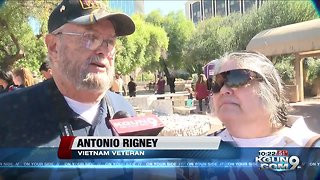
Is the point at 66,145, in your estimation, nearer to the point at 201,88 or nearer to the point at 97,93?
the point at 97,93

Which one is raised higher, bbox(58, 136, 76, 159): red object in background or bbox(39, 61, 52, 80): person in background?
bbox(39, 61, 52, 80): person in background

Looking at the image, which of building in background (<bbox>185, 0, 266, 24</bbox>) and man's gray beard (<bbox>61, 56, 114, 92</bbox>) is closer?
man's gray beard (<bbox>61, 56, 114, 92</bbox>)

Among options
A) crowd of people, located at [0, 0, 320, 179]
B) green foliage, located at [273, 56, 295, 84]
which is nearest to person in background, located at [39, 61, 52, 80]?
crowd of people, located at [0, 0, 320, 179]

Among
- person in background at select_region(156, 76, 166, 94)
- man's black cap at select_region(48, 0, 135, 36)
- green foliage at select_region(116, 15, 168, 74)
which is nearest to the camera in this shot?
man's black cap at select_region(48, 0, 135, 36)

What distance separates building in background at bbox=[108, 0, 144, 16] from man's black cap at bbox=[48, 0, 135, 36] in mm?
55

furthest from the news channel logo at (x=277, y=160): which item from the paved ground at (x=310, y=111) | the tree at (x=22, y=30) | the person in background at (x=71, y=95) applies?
the tree at (x=22, y=30)

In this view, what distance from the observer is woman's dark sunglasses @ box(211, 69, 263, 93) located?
190 cm

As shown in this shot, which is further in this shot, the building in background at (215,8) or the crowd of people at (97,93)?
the building in background at (215,8)

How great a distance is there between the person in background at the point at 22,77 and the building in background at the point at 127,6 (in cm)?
54

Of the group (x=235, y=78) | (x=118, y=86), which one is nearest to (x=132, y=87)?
(x=118, y=86)

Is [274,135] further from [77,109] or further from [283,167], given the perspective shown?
[77,109]

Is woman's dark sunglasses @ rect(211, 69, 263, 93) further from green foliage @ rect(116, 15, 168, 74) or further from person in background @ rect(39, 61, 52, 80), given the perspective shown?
person in background @ rect(39, 61, 52, 80)

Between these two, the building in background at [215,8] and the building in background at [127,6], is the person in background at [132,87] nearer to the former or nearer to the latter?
the building in background at [127,6]

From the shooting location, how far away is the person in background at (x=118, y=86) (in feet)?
6.69
